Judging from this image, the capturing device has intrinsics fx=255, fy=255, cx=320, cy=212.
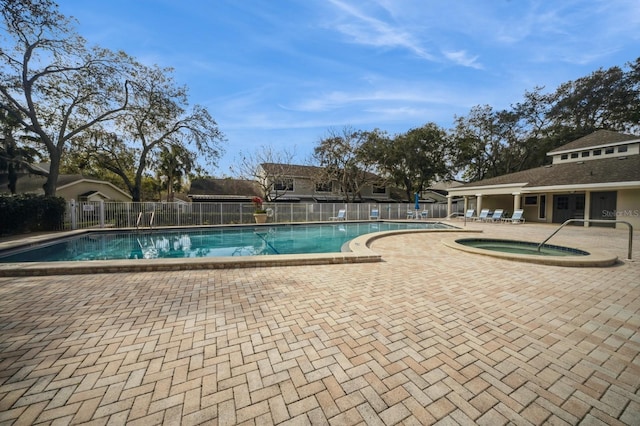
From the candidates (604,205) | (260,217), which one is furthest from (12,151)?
(604,205)

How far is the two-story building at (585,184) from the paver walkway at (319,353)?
15120mm

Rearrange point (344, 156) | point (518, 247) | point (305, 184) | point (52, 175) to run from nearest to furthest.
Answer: point (518, 247) < point (52, 175) < point (344, 156) < point (305, 184)

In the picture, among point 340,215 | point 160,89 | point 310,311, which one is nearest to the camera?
point 310,311

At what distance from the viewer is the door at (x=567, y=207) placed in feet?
55.9

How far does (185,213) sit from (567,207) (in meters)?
26.1

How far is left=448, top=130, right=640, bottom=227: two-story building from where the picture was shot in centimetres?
1432

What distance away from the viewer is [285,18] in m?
8.83

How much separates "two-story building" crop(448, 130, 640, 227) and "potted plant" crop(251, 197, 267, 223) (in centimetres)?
1719

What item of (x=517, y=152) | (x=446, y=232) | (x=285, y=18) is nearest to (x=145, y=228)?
(x=285, y=18)

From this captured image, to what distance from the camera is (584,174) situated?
16.2 meters

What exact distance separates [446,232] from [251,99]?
13108 millimetres

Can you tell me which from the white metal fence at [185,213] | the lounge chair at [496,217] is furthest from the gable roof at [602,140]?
the white metal fence at [185,213]

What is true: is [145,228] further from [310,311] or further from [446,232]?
[446,232]

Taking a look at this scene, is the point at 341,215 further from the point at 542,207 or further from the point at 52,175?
the point at 52,175
